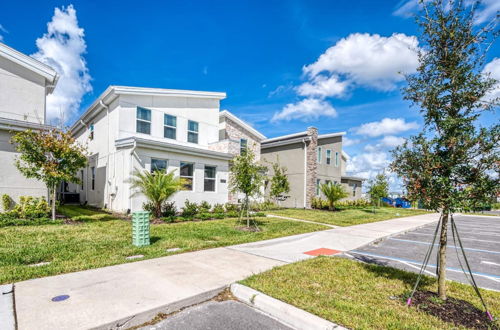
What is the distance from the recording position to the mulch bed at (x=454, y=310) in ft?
10.9

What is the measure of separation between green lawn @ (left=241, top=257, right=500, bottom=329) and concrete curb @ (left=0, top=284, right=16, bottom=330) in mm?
3025

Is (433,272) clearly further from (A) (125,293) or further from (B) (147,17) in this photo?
(B) (147,17)

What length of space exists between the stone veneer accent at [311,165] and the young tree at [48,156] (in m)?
16.1

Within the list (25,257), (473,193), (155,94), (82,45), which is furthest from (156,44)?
(473,193)

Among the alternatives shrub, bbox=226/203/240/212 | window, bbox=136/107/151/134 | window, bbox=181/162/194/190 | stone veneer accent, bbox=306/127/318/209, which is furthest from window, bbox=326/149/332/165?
window, bbox=136/107/151/134

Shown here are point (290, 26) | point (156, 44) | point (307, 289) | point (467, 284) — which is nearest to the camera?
point (307, 289)

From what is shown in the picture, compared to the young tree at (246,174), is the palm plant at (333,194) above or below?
below

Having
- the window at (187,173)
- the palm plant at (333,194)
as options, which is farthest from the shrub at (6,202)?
the palm plant at (333,194)

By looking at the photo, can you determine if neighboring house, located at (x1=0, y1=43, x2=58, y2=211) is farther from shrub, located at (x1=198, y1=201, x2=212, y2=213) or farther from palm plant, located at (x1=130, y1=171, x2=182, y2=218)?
shrub, located at (x1=198, y1=201, x2=212, y2=213)

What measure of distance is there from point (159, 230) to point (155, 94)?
918 cm

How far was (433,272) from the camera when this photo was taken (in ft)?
18.6

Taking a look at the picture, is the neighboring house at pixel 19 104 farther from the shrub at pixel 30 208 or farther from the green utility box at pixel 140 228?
the green utility box at pixel 140 228

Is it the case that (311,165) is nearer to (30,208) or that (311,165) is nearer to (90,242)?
(90,242)

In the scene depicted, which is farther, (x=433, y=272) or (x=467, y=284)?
(x=433, y=272)
